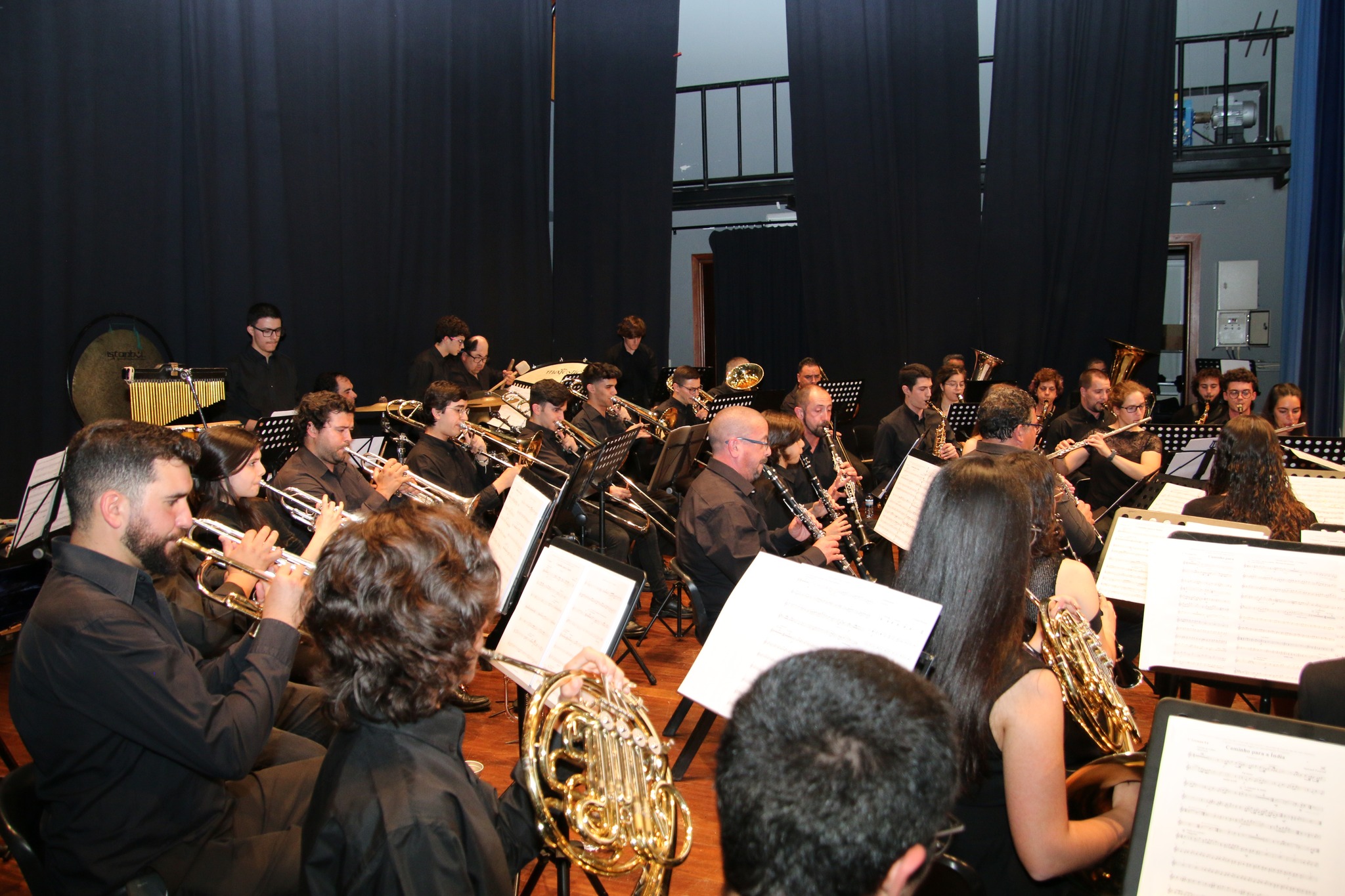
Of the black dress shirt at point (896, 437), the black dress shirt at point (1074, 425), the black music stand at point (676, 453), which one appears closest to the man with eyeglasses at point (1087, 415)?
the black dress shirt at point (1074, 425)

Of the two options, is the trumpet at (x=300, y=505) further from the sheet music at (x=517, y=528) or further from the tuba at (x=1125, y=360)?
the tuba at (x=1125, y=360)

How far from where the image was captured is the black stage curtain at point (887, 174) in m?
9.54

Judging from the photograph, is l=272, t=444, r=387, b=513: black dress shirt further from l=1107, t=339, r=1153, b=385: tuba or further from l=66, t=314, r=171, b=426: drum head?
l=1107, t=339, r=1153, b=385: tuba

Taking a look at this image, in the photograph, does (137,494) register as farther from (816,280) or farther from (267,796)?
(816,280)

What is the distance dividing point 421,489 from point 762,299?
8.15 m

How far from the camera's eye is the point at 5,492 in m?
5.12

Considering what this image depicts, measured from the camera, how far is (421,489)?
453 centimetres

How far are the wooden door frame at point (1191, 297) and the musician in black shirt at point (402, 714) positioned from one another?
10.8 metres

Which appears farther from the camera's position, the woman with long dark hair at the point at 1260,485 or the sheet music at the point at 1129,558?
the woman with long dark hair at the point at 1260,485

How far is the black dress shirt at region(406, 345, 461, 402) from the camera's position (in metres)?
7.38

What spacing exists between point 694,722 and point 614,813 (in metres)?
2.47

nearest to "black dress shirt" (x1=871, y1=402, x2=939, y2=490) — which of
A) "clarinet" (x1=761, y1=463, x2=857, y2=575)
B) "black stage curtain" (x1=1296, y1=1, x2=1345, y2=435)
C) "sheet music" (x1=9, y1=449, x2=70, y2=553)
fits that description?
"clarinet" (x1=761, y1=463, x2=857, y2=575)

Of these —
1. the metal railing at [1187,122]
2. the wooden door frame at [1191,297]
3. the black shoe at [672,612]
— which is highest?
the metal railing at [1187,122]

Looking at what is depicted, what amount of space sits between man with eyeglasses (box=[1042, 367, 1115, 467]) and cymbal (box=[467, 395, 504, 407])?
3930 millimetres
